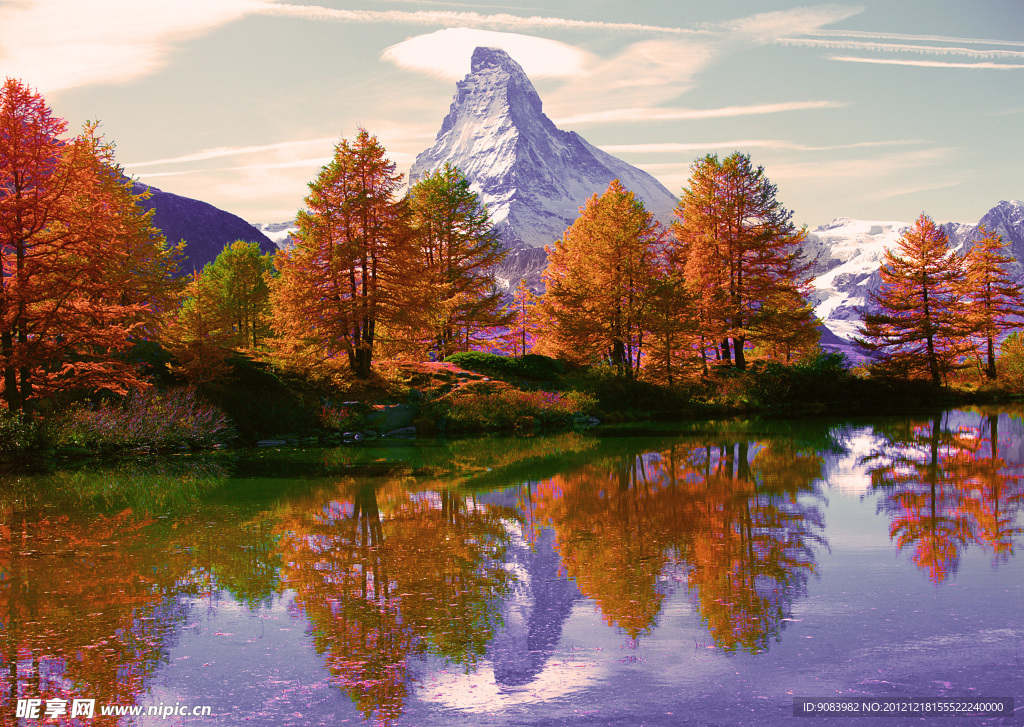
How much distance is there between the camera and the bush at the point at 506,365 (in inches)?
1197

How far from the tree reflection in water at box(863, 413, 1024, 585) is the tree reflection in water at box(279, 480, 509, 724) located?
4.06 m

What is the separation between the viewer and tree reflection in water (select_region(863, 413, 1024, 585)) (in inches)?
298

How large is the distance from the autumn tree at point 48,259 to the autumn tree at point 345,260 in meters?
7.96

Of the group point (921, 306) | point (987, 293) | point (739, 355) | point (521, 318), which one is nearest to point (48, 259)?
point (521, 318)

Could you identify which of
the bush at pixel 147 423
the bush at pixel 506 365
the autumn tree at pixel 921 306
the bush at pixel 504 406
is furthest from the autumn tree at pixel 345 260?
the autumn tree at pixel 921 306

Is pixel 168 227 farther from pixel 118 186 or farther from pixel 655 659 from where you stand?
pixel 655 659

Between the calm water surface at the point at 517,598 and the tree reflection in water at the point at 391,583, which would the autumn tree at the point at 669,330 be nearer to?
the calm water surface at the point at 517,598

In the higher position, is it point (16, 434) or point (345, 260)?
point (345, 260)

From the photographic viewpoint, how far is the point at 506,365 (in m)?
30.8

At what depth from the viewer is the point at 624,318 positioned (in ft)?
103

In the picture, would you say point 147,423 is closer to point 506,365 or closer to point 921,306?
point 506,365

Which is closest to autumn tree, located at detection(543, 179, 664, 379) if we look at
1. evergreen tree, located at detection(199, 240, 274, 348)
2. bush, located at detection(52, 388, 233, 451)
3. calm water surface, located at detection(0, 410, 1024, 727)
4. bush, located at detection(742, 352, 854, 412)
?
bush, located at detection(742, 352, 854, 412)

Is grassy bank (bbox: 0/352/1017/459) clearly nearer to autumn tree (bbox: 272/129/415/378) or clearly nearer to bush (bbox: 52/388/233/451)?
bush (bbox: 52/388/233/451)

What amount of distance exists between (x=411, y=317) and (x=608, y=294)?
8.77 metres
